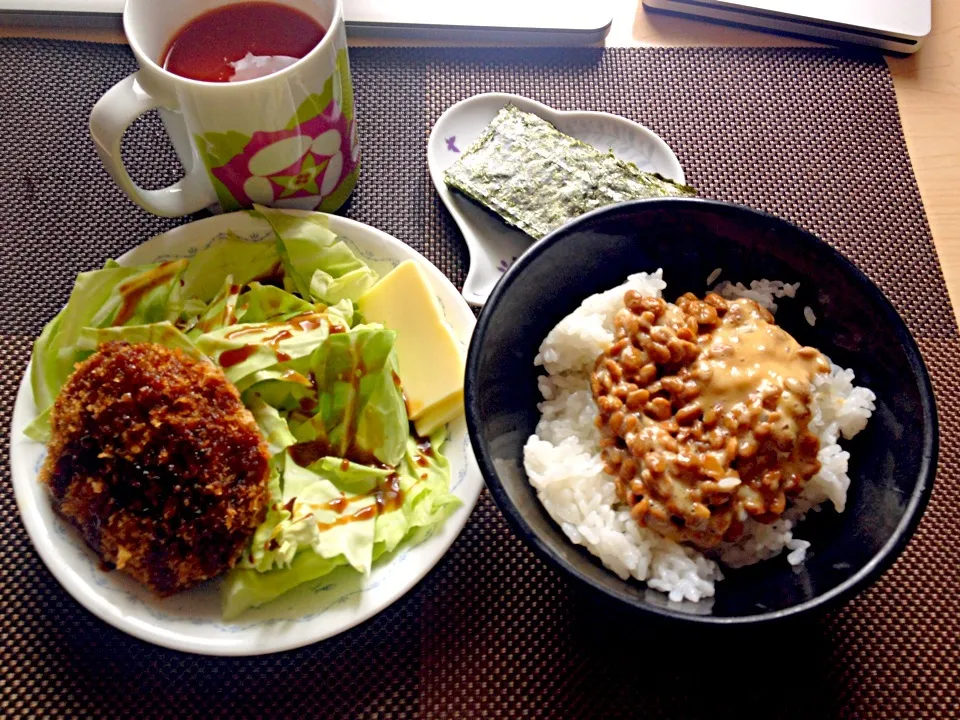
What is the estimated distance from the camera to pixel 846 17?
163cm

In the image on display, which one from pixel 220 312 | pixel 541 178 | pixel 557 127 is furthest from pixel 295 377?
pixel 557 127

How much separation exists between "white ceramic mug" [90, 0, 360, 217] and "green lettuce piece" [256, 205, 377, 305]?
0.06m

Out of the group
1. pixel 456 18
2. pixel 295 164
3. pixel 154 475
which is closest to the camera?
pixel 154 475

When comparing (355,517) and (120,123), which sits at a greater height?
(120,123)

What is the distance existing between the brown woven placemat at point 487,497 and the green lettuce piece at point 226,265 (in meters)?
0.22

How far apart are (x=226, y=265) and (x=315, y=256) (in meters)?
0.15

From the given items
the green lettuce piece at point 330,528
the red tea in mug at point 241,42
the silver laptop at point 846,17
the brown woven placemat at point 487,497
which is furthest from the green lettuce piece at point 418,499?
the silver laptop at point 846,17

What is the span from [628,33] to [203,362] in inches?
44.8

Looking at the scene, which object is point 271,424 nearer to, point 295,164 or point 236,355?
point 236,355

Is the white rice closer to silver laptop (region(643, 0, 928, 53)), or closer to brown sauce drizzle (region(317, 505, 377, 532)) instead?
brown sauce drizzle (region(317, 505, 377, 532))

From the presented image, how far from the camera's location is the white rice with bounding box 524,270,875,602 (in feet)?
3.27

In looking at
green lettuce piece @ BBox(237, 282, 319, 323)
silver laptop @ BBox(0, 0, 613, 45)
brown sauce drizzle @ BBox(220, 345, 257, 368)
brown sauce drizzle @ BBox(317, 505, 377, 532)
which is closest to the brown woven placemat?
silver laptop @ BBox(0, 0, 613, 45)

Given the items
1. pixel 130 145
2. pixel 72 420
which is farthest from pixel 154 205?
pixel 72 420

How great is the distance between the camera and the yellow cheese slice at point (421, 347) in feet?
3.85
